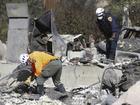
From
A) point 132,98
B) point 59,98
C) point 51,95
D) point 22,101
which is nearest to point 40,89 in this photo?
point 51,95

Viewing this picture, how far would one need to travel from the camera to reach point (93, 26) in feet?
72.0

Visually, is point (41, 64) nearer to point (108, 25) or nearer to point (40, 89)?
point (40, 89)

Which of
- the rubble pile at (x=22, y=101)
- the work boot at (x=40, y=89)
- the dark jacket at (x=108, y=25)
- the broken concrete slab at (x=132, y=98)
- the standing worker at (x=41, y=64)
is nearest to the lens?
the broken concrete slab at (x=132, y=98)

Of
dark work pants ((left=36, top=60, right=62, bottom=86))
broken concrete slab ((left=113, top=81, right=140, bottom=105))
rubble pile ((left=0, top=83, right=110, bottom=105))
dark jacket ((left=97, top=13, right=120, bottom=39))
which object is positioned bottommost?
rubble pile ((left=0, top=83, right=110, bottom=105))

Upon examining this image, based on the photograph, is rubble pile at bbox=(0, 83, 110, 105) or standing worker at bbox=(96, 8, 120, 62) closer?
rubble pile at bbox=(0, 83, 110, 105)

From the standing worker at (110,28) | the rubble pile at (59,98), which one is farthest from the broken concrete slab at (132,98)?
the standing worker at (110,28)

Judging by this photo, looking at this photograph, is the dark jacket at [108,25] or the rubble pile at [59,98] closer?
the rubble pile at [59,98]

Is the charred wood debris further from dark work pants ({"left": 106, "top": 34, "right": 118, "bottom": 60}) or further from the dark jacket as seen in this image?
the dark jacket

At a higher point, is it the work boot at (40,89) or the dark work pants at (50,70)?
the dark work pants at (50,70)

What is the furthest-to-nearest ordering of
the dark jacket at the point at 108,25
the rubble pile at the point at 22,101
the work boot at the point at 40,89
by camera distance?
1. the dark jacket at the point at 108,25
2. the work boot at the point at 40,89
3. the rubble pile at the point at 22,101

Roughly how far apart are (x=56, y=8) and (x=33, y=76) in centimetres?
1194

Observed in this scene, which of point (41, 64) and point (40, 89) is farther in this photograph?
point (40, 89)

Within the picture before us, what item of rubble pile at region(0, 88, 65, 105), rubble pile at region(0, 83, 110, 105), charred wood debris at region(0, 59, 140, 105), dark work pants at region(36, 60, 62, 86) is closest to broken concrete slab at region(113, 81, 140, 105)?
charred wood debris at region(0, 59, 140, 105)

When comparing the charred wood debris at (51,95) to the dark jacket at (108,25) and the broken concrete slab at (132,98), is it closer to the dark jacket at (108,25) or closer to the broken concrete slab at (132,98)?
the broken concrete slab at (132,98)
